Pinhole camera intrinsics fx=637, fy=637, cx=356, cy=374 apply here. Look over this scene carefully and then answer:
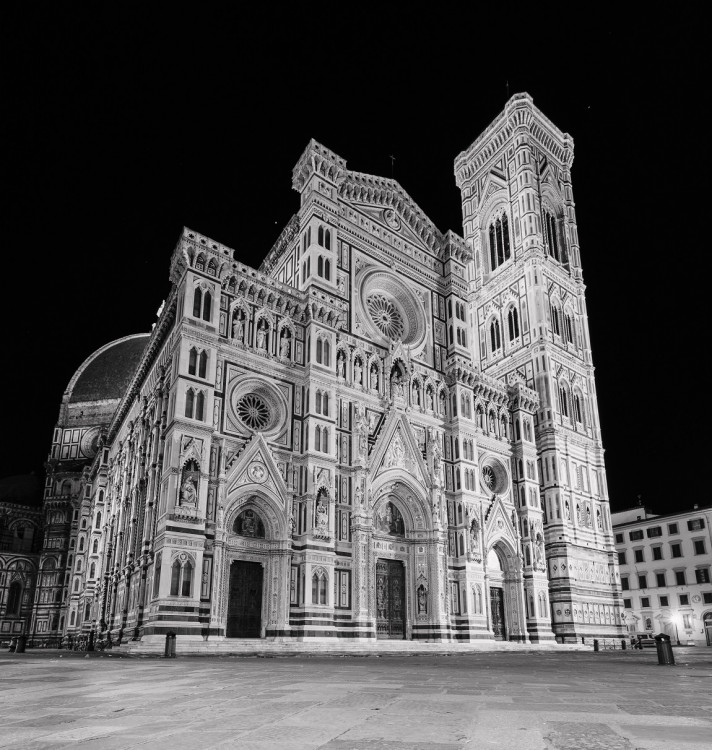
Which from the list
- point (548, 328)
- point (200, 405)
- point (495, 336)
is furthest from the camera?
point (495, 336)

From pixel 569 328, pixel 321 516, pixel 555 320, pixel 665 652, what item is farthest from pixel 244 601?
pixel 569 328

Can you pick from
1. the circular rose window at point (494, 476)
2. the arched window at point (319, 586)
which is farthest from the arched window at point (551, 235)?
the arched window at point (319, 586)

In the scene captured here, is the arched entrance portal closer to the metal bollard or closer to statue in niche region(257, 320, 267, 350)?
statue in niche region(257, 320, 267, 350)

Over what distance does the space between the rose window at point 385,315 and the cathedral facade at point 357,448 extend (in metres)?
0.13

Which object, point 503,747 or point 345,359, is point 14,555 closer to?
point 345,359

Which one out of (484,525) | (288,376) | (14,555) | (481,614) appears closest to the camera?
(288,376)

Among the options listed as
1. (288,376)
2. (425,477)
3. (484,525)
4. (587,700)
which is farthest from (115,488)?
(587,700)

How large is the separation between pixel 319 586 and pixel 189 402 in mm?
9685

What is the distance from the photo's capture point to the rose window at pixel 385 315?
123 ft

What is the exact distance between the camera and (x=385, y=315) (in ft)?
125

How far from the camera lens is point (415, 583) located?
3253cm

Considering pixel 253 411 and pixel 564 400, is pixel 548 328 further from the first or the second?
pixel 253 411

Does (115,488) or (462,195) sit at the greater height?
(462,195)

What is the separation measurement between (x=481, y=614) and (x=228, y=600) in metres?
14.2
